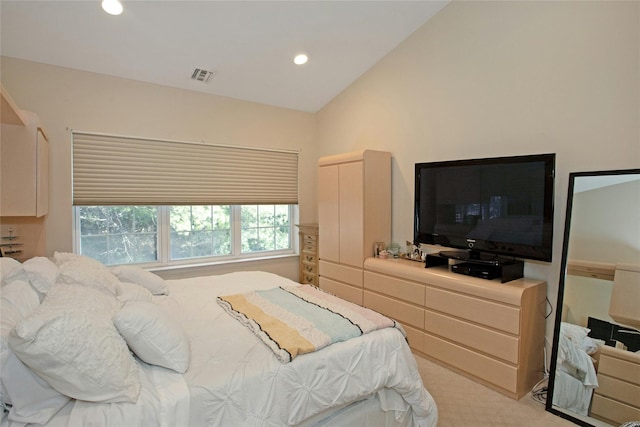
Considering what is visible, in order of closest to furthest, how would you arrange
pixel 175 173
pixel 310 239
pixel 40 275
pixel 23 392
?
1. pixel 23 392
2. pixel 40 275
3. pixel 175 173
4. pixel 310 239

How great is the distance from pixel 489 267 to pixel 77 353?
8.26 ft

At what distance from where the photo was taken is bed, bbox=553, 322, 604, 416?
2.07 metres

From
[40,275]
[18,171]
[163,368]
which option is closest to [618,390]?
[163,368]

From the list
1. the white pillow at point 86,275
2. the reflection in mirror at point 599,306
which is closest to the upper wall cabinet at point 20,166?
the white pillow at point 86,275

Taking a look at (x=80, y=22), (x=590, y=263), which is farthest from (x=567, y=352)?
(x=80, y=22)

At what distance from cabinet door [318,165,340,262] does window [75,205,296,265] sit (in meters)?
0.85

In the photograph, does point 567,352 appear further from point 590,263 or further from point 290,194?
point 290,194

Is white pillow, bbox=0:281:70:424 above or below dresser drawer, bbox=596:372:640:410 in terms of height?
above

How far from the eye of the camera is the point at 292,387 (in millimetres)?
1468

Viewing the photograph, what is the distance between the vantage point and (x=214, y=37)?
9.60 feet

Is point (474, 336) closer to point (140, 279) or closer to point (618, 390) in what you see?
point (618, 390)

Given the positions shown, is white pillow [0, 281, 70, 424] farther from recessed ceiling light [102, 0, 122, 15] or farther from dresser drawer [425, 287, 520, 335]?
dresser drawer [425, 287, 520, 335]

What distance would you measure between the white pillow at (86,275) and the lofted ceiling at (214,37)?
1835 millimetres

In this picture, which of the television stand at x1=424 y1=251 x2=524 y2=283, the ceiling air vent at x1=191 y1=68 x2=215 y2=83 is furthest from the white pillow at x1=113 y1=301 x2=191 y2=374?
the ceiling air vent at x1=191 y1=68 x2=215 y2=83
